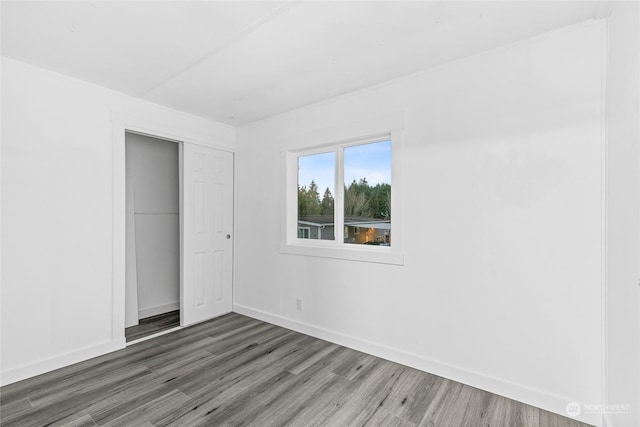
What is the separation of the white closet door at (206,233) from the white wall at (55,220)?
0.74m

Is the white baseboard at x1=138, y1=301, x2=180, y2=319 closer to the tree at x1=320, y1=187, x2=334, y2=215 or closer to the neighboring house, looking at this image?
the neighboring house

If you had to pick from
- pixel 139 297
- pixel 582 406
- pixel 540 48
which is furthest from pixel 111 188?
pixel 582 406

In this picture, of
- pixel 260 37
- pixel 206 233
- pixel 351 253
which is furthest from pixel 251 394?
pixel 260 37

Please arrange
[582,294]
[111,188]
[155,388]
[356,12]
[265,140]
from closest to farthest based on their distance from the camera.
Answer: [356,12], [582,294], [155,388], [111,188], [265,140]

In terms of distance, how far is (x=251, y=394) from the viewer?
2148mm

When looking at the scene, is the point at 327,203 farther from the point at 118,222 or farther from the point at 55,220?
the point at 55,220

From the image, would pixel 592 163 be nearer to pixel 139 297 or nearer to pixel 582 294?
pixel 582 294

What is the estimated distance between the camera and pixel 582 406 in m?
1.85

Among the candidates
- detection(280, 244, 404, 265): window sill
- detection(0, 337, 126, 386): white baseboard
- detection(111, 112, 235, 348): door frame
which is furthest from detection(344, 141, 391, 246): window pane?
detection(0, 337, 126, 386): white baseboard

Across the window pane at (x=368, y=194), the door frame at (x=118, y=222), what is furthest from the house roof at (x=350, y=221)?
the door frame at (x=118, y=222)

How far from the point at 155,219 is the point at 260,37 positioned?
2.83 meters

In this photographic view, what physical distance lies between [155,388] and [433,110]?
293 centimetres

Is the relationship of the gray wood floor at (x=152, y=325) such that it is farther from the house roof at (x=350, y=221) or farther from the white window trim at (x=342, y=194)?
the house roof at (x=350, y=221)

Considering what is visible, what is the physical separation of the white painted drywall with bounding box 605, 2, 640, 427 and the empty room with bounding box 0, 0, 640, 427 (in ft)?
0.07
